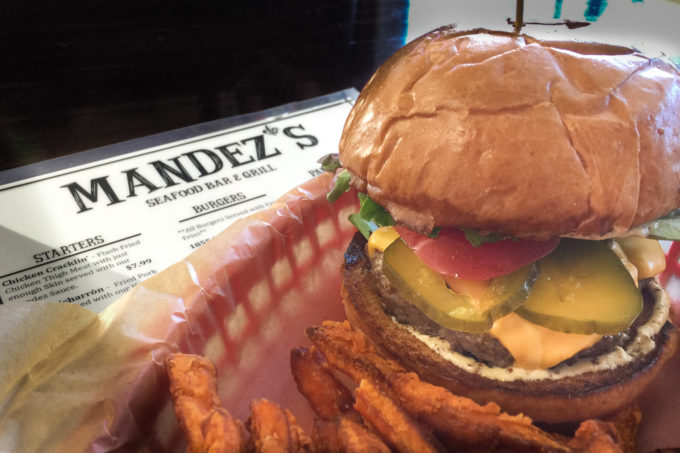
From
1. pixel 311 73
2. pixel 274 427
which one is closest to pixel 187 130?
pixel 311 73

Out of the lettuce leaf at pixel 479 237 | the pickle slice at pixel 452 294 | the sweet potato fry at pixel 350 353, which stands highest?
the lettuce leaf at pixel 479 237

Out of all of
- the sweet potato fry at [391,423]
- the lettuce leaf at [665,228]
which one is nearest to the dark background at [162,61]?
the sweet potato fry at [391,423]

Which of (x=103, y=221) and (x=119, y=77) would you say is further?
(x=119, y=77)

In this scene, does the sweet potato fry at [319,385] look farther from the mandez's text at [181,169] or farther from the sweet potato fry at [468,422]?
the mandez's text at [181,169]

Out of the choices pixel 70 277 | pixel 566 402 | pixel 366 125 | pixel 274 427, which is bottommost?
pixel 70 277

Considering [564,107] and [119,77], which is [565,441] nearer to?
[564,107]

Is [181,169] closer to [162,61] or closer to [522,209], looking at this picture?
[162,61]

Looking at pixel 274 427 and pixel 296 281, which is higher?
pixel 274 427

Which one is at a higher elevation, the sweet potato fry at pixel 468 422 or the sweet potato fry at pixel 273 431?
the sweet potato fry at pixel 273 431
